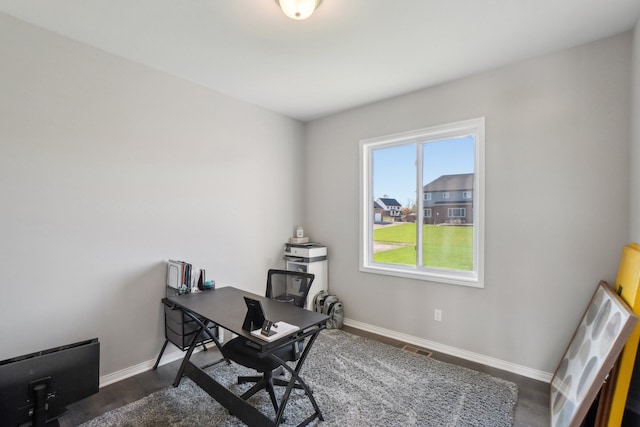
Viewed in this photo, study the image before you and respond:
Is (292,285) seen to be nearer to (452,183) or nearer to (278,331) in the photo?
(278,331)

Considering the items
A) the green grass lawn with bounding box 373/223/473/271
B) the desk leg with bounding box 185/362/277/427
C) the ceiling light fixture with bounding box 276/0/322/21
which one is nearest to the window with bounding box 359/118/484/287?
the green grass lawn with bounding box 373/223/473/271

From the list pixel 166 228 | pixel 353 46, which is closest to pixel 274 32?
pixel 353 46

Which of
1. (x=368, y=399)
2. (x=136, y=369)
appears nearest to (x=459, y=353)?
(x=368, y=399)

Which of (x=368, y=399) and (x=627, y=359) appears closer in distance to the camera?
(x=627, y=359)

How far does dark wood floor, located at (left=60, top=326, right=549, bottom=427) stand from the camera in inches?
81.0

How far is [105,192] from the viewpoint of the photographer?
246cm

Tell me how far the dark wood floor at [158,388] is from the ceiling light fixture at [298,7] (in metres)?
2.97

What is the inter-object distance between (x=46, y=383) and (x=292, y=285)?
1744 millimetres

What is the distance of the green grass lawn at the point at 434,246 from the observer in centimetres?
303

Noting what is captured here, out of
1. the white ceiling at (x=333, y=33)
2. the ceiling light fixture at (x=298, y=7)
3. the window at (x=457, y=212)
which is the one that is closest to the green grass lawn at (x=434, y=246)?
the window at (x=457, y=212)

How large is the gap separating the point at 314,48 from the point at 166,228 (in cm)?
211

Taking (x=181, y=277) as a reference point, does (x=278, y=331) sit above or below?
below

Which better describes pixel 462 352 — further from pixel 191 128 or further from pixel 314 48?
pixel 191 128

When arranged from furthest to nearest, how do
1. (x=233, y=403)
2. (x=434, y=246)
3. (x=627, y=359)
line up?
1. (x=434, y=246)
2. (x=233, y=403)
3. (x=627, y=359)
